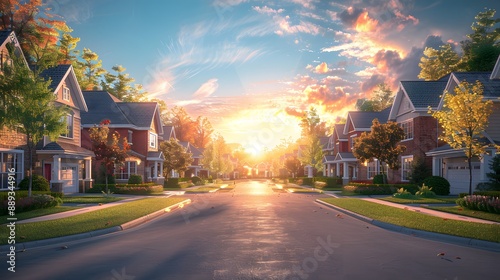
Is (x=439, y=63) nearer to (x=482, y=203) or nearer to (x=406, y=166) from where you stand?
(x=406, y=166)

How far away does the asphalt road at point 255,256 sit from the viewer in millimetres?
8133

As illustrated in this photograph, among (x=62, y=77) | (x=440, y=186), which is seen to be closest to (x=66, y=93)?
(x=62, y=77)

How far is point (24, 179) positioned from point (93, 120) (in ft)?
64.9

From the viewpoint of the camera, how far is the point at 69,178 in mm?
33906

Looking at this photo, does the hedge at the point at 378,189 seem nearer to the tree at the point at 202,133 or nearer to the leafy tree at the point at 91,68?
the leafy tree at the point at 91,68

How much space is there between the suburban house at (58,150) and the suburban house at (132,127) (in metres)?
8.38

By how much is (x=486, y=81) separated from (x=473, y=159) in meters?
5.82

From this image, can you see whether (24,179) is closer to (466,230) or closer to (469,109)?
(466,230)

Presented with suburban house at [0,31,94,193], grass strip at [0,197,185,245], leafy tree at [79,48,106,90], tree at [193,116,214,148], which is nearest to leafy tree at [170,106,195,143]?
tree at [193,116,214,148]

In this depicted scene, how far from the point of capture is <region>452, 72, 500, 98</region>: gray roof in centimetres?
2922

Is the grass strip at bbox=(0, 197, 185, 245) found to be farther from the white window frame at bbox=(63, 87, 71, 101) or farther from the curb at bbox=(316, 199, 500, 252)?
the white window frame at bbox=(63, 87, 71, 101)

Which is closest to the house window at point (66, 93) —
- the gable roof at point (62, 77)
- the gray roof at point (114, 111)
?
the gable roof at point (62, 77)

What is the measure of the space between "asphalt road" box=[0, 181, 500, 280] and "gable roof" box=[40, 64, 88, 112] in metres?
19.7

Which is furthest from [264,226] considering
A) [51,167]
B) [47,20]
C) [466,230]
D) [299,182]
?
[299,182]
